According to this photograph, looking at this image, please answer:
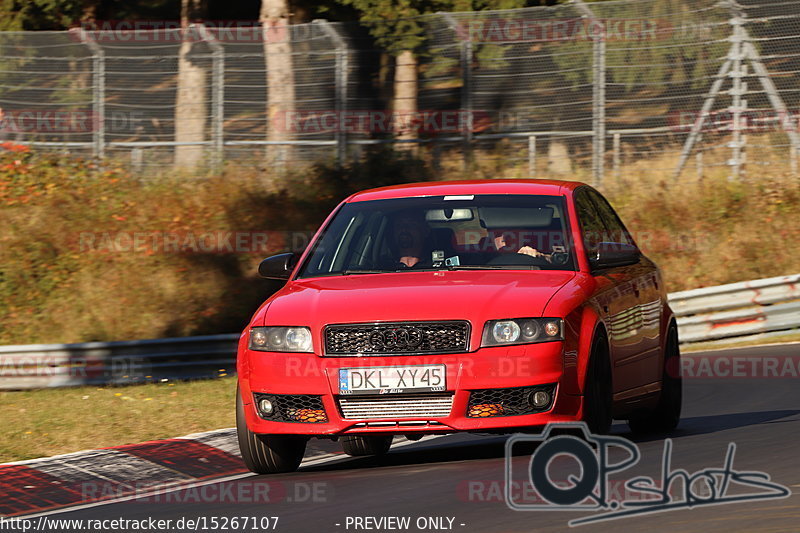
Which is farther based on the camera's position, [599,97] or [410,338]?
[599,97]

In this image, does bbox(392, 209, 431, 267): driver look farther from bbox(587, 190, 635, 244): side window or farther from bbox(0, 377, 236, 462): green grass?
bbox(0, 377, 236, 462): green grass

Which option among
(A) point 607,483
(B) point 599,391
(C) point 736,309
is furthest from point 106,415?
(C) point 736,309

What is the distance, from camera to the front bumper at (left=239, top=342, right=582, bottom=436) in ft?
27.7

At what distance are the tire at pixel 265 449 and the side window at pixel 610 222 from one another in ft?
9.08

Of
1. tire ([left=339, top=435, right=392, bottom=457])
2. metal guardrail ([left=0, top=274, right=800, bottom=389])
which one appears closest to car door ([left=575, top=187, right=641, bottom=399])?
tire ([left=339, top=435, right=392, bottom=457])

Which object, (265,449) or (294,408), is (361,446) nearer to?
(265,449)

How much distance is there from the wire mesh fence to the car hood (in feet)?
46.9

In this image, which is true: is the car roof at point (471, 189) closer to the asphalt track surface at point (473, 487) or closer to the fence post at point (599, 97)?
the asphalt track surface at point (473, 487)

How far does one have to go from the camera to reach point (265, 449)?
9.20 meters

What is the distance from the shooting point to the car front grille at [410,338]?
8477mm

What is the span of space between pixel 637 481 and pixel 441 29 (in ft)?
→ 55.6

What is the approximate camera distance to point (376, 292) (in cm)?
888

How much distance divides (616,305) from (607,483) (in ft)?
5.67

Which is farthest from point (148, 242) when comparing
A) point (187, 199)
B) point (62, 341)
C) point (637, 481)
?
point (637, 481)
